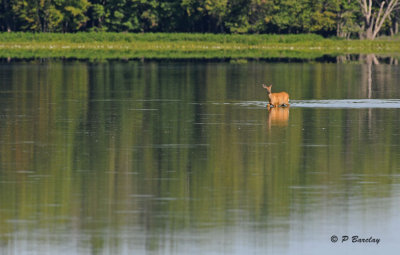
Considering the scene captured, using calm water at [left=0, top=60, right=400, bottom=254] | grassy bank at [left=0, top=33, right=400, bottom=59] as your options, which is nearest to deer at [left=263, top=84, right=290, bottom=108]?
calm water at [left=0, top=60, right=400, bottom=254]

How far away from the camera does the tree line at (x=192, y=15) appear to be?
394 ft

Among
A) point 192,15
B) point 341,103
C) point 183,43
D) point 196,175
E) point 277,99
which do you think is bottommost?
point 196,175

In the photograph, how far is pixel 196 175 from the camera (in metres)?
19.3

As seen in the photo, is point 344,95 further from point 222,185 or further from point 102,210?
point 102,210

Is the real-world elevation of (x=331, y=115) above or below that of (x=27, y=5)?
below

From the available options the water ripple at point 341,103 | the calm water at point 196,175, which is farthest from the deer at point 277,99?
the water ripple at point 341,103

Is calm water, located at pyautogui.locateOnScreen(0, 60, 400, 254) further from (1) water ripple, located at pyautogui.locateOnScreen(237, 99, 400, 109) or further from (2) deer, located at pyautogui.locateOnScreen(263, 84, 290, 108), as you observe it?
(2) deer, located at pyautogui.locateOnScreen(263, 84, 290, 108)

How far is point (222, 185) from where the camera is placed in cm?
1817

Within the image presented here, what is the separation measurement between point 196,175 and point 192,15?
107 metres

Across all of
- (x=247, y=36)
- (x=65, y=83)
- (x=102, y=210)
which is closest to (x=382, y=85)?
(x=65, y=83)

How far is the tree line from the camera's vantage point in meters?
120

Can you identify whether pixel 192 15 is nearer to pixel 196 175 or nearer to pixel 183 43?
pixel 183 43

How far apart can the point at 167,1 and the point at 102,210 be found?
111405mm

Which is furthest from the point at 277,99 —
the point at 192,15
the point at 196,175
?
the point at 192,15
